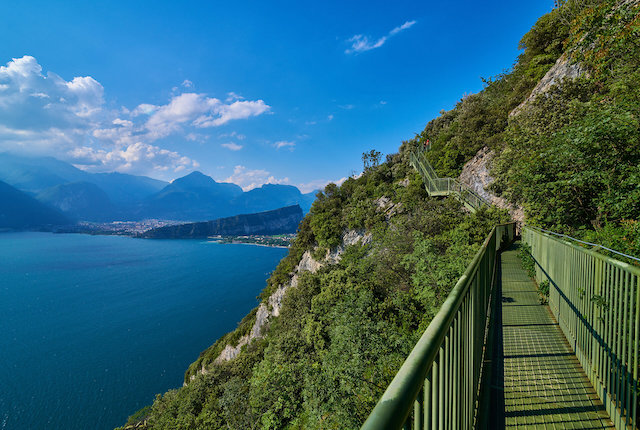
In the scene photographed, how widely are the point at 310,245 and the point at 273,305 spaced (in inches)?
374

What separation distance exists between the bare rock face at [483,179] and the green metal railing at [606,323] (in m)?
13.0

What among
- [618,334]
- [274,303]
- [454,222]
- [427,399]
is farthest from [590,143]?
[274,303]

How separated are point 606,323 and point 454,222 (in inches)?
511

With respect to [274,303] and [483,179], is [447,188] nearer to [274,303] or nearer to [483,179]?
[483,179]

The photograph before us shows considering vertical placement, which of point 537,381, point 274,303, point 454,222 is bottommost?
point 274,303

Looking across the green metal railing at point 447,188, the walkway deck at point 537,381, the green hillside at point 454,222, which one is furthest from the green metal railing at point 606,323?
the green metal railing at point 447,188

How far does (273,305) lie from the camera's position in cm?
3566

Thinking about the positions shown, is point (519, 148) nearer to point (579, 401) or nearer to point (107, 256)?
point (579, 401)

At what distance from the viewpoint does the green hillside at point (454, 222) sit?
20.7 ft

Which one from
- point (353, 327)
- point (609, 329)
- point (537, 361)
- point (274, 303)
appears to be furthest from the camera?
point (274, 303)

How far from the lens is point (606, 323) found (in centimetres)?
276

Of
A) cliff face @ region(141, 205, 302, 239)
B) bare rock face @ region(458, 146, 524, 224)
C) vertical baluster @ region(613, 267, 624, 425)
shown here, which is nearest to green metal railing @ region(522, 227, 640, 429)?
vertical baluster @ region(613, 267, 624, 425)

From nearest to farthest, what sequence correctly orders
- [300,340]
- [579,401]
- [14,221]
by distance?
[579,401]
[300,340]
[14,221]

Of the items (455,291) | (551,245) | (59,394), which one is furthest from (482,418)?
(59,394)
